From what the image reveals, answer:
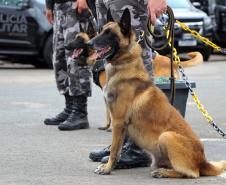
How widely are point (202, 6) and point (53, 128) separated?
46.6 feet

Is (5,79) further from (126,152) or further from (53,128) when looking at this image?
(126,152)

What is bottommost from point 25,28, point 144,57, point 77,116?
point 25,28

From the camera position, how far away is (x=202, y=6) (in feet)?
71.7

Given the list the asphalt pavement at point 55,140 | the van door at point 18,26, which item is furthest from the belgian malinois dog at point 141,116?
the van door at point 18,26

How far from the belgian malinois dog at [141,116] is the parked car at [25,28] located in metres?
9.97

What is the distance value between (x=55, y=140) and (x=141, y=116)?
1969 millimetres

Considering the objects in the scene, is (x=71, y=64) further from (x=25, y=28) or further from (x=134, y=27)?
(x=25, y=28)

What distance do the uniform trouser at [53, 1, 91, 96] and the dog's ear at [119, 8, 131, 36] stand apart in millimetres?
2312

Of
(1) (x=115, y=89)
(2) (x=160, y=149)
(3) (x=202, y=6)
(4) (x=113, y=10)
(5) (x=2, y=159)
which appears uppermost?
(4) (x=113, y=10)

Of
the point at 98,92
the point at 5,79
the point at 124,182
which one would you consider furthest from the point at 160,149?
the point at 5,79

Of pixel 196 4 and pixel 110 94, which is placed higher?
pixel 110 94

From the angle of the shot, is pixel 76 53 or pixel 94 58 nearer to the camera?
pixel 94 58

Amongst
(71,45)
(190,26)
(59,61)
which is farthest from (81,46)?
(190,26)

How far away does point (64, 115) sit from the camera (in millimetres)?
8555
